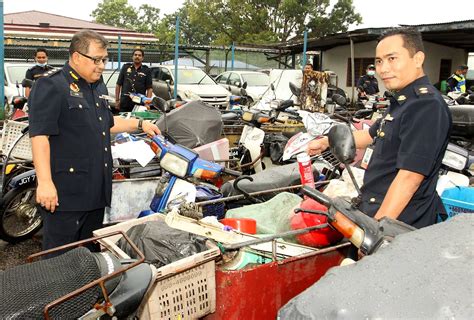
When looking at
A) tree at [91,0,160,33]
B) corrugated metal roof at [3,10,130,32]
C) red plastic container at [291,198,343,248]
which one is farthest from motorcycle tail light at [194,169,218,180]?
tree at [91,0,160,33]

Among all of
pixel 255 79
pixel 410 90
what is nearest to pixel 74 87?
pixel 410 90

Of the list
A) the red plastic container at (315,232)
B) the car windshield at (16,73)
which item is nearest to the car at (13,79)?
the car windshield at (16,73)

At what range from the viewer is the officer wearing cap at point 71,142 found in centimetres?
281

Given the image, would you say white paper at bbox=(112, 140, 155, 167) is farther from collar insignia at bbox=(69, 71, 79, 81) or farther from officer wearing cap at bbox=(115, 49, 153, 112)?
officer wearing cap at bbox=(115, 49, 153, 112)

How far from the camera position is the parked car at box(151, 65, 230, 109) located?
43.5 ft

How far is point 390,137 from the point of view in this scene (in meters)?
2.38

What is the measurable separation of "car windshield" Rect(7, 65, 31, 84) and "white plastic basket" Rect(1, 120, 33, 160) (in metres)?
6.19

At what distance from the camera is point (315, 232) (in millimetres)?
2768

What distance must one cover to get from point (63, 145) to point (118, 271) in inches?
54.8

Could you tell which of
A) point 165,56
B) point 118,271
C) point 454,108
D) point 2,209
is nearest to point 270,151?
point 454,108

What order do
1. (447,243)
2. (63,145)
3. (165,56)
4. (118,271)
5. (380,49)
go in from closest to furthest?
(447,243), (118,271), (380,49), (63,145), (165,56)

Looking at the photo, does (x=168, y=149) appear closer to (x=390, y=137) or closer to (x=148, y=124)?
(x=148, y=124)

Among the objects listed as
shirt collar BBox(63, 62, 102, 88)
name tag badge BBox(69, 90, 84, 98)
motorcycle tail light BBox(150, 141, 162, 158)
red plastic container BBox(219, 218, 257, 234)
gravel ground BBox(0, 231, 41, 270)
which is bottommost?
gravel ground BBox(0, 231, 41, 270)

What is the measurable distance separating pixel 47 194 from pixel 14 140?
7.15ft
